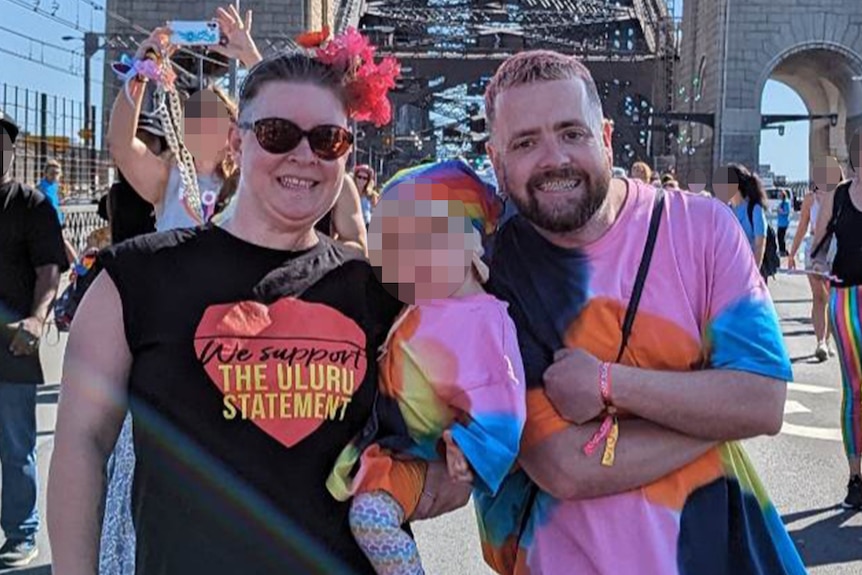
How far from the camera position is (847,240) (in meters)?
5.74

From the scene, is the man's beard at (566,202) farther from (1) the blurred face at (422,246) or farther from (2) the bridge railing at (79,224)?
(2) the bridge railing at (79,224)

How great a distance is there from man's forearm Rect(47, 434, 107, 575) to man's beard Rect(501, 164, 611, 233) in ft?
3.36

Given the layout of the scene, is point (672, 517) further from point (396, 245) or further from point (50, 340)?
point (50, 340)

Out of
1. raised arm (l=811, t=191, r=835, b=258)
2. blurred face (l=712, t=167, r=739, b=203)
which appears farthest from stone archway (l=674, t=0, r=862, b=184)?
raised arm (l=811, t=191, r=835, b=258)

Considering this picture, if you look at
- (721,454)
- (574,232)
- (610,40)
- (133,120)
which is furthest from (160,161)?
(610,40)

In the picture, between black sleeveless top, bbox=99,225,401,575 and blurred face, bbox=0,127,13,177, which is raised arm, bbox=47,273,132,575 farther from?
blurred face, bbox=0,127,13,177

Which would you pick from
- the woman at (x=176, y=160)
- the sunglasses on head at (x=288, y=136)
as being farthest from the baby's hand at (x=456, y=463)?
the woman at (x=176, y=160)

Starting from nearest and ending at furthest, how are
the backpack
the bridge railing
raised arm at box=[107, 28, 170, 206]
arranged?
raised arm at box=[107, 28, 170, 206] → the backpack → the bridge railing

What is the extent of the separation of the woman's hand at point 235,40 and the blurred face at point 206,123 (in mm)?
213

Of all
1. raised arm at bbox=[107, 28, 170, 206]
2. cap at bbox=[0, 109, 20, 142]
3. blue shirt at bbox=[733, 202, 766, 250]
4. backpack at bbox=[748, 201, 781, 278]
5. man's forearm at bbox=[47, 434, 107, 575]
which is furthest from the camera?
backpack at bbox=[748, 201, 781, 278]

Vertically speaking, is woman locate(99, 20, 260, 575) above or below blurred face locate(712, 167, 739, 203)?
below

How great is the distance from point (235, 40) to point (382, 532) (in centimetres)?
188

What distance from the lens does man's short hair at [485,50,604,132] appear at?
2033mm

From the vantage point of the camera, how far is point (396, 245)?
6.53 feet
